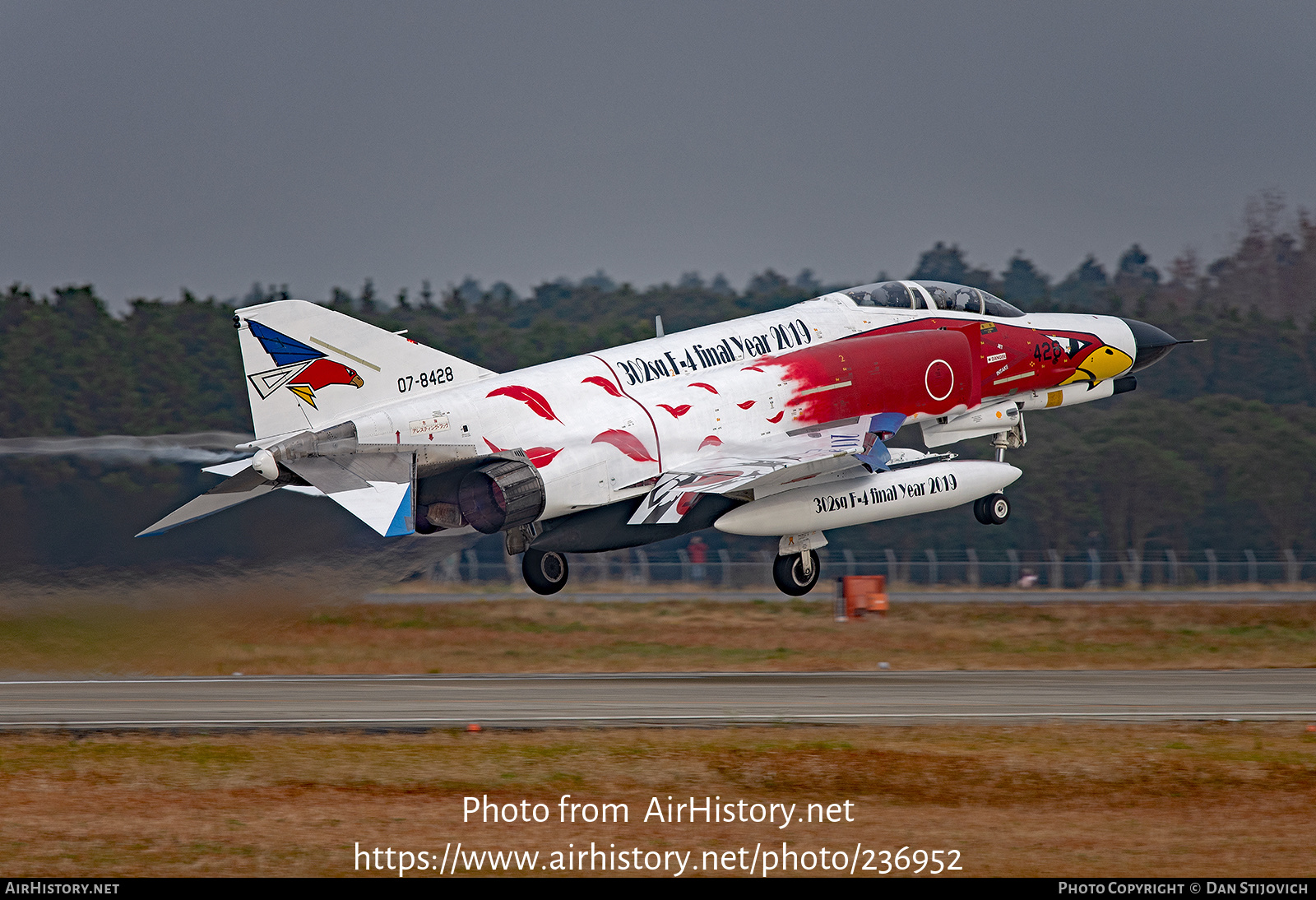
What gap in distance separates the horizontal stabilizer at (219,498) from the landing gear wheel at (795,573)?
8.38 metres

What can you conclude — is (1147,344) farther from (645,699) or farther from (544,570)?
(544,570)

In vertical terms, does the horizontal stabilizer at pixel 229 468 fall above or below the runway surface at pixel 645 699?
above

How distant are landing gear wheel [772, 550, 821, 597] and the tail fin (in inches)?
272

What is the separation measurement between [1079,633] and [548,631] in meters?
12.8

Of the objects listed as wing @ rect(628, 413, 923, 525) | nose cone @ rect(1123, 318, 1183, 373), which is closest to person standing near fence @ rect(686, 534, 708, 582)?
nose cone @ rect(1123, 318, 1183, 373)

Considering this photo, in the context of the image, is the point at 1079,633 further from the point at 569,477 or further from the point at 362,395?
the point at 362,395

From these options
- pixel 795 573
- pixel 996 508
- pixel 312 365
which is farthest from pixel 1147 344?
pixel 312 365

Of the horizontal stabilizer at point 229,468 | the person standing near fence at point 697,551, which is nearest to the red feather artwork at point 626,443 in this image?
the horizontal stabilizer at point 229,468

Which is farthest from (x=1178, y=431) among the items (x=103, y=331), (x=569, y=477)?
(x=569, y=477)

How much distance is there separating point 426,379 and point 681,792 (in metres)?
7.44

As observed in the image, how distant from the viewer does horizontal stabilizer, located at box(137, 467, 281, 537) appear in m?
20.5

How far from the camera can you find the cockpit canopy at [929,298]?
26016 millimetres

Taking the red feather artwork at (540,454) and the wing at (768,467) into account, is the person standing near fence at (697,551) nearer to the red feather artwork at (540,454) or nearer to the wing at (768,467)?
the wing at (768,467)

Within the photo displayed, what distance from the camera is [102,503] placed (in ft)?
73.9
